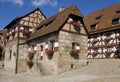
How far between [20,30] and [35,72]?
7105mm

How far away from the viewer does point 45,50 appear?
21906mm

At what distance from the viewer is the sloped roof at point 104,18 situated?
27.6 metres

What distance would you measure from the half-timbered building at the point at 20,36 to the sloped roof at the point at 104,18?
7505 millimetres

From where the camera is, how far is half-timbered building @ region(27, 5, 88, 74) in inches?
795

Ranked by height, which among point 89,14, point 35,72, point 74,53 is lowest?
point 35,72

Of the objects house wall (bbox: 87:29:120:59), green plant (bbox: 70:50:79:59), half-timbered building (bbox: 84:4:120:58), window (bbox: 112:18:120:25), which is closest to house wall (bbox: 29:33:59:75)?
green plant (bbox: 70:50:79:59)

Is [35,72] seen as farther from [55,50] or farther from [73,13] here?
[73,13]

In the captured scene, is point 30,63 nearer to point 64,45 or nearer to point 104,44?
point 64,45

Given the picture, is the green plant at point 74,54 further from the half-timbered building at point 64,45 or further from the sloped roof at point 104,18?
the sloped roof at point 104,18

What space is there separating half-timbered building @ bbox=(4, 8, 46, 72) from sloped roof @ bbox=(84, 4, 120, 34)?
751 cm

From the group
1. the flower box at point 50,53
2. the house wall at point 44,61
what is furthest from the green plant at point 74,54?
the flower box at point 50,53

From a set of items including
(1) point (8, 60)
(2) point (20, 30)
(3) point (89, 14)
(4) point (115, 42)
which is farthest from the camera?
(3) point (89, 14)

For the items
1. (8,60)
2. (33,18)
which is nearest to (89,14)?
(33,18)

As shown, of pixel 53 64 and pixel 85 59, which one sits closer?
pixel 53 64
